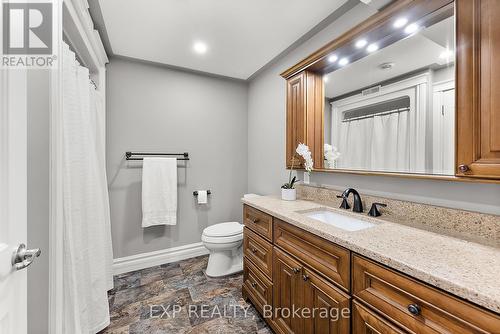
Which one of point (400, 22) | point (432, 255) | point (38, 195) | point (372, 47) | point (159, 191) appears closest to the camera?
point (432, 255)

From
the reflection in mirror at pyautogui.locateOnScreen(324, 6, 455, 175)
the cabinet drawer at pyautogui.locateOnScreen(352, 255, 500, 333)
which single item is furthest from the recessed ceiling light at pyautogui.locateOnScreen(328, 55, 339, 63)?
the cabinet drawer at pyautogui.locateOnScreen(352, 255, 500, 333)

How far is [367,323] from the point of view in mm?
848

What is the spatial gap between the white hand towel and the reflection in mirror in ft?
5.64

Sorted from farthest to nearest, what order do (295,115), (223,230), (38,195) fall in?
(223,230), (295,115), (38,195)

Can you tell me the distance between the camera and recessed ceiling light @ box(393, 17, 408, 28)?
120 cm

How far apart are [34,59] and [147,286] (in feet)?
6.58

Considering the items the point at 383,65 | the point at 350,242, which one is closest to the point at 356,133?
the point at 383,65

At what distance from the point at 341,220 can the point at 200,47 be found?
2.02m

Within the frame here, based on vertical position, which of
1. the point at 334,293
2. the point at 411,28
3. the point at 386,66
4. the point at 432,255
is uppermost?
the point at 411,28

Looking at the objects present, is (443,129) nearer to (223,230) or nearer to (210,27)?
(210,27)

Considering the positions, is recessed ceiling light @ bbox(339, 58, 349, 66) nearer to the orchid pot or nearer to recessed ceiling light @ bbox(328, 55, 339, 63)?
recessed ceiling light @ bbox(328, 55, 339, 63)

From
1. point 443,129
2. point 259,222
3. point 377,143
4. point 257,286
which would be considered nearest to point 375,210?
point 377,143

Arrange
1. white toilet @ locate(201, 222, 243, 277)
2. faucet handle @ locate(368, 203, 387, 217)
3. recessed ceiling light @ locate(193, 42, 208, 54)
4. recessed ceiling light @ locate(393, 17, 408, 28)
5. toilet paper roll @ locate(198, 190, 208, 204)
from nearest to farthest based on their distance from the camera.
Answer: recessed ceiling light @ locate(393, 17, 408, 28) → faucet handle @ locate(368, 203, 387, 217) → recessed ceiling light @ locate(193, 42, 208, 54) → white toilet @ locate(201, 222, 243, 277) → toilet paper roll @ locate(198, 190, 208, 204)

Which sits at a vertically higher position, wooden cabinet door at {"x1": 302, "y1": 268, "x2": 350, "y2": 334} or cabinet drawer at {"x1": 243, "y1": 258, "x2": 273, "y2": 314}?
wooden cabinet door at {"x1": 302, "y1": 268, "x2": 350, "y2": 334}
